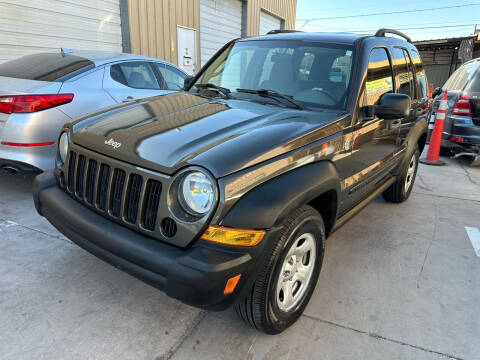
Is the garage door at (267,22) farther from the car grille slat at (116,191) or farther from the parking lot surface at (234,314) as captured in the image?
the car grille slat at (116,191)

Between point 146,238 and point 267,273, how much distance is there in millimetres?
656

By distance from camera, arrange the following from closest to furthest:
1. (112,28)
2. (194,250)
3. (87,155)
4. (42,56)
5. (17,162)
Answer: (194,250) < (87,155) < (17,162) < (42,56) < (112,28)

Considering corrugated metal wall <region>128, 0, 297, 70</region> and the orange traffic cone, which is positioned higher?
corrugated metal wall <region>128, 0, 297, 70</region>

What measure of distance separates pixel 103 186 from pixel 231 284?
0.97m

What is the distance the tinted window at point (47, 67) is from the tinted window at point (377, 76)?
3154mm

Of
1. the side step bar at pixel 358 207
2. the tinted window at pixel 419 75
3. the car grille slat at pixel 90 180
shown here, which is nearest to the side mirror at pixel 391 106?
the side step bar at pixel 358 207

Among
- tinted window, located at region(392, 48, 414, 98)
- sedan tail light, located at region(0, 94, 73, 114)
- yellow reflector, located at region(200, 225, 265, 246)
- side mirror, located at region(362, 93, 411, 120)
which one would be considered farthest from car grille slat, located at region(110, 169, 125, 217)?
tinted window, located at region(392, 48, 414, 98)

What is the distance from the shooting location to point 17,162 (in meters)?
3.57

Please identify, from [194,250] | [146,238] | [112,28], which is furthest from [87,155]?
[112,28]

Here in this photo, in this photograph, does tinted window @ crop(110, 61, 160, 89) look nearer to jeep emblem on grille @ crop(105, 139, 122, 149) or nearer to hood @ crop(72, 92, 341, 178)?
hood @ crop(72, 92, 341, 178)

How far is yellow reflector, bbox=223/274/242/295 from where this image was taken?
166 cm

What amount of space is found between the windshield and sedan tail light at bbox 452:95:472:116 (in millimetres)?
4447

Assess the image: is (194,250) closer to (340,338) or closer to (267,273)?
(267,273)

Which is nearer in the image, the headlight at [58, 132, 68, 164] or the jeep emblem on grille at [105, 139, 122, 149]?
the jeep emblem on grille at [105, 139, 122, 149]
